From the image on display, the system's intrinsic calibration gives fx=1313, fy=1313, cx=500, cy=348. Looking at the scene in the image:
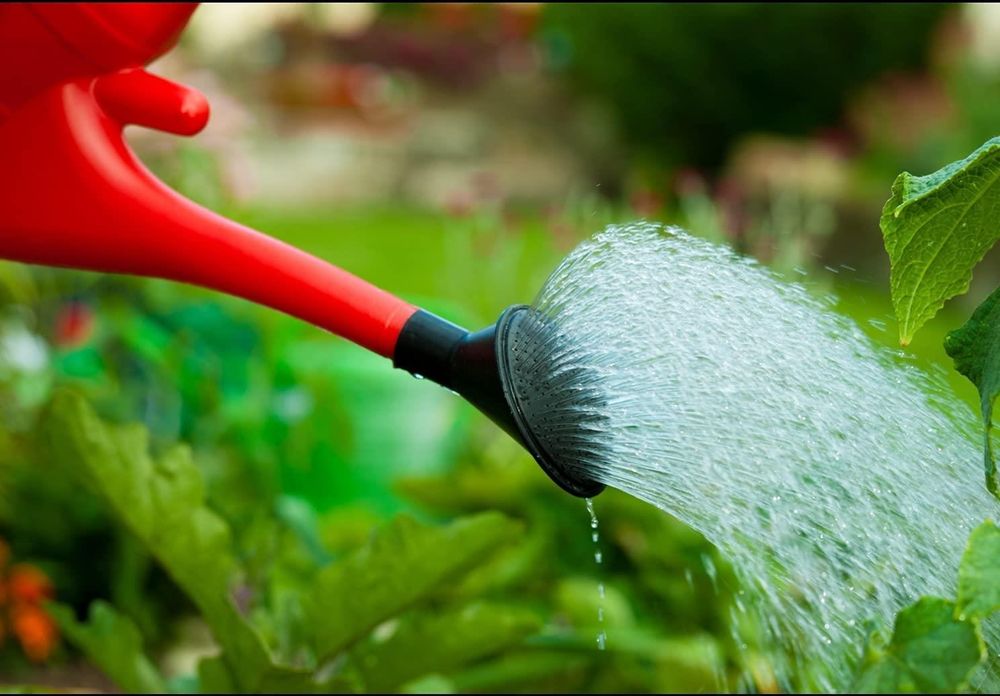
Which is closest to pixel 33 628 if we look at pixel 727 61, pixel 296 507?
pixel 296 507

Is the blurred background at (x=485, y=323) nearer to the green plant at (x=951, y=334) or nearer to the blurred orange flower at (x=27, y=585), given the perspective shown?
Result: the blurred orange flower at (x=27, y=585)

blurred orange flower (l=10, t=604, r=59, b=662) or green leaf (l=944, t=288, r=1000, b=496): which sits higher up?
green leaf (l=944, t=288, r=1000, b=496)

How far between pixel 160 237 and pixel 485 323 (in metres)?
2.21

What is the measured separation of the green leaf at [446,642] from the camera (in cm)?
126

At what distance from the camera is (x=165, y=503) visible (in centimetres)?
122

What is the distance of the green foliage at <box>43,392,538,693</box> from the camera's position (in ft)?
3.94

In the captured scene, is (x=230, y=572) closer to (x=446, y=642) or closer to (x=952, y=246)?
(x=446, y=642)

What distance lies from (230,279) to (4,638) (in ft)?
4.78

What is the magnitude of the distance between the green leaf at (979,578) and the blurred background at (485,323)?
1.20ft

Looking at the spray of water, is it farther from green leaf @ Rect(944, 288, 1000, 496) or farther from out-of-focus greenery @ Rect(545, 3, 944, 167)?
out-of-focus greenery @ Rect(545, 3, 944, 167)

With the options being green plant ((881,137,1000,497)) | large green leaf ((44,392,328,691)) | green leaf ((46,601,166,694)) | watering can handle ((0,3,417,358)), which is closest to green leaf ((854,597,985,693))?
green plant ((881,137,1000,497))

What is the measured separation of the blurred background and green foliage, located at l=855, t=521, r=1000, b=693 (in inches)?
14.8

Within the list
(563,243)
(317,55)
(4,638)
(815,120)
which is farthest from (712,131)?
(4,638)

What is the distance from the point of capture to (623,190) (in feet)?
30.9
